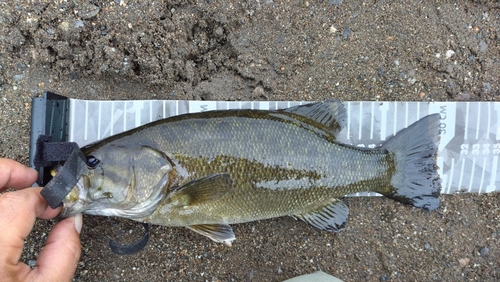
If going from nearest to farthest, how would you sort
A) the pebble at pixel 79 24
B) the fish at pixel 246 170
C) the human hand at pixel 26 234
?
the human hand at pixel 26 234 < the fish at pixel 246 170 < the pebble at pixel 79 24

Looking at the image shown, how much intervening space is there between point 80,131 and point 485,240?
13.5 feet

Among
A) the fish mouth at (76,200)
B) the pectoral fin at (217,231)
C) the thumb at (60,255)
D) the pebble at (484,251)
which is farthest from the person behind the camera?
the pebble at (484,251)

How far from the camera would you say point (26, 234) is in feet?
7.43

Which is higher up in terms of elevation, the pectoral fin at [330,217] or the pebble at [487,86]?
the pebble at [487,86]

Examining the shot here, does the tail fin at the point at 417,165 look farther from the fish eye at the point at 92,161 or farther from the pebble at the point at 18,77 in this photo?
the pebble at the point at 18,77

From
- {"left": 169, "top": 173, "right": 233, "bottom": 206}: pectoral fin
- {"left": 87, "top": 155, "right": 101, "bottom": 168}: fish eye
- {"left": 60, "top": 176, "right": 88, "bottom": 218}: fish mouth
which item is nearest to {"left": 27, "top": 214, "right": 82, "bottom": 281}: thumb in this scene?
{"left": 60, "top": 176, "right": 88, "bottom": 218}: fish mouth

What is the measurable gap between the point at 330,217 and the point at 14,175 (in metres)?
2.64

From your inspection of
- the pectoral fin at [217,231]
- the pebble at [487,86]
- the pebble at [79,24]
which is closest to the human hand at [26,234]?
the pectoral fin at [217,231]

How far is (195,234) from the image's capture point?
11.1 ft

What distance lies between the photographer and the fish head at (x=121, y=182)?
2561 mm

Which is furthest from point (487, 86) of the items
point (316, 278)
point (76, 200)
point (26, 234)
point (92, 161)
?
point (26, 234)

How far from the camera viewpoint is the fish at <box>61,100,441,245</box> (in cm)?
267

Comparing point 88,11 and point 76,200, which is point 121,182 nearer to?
point 76,200

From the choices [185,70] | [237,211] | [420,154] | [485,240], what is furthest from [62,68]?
[485,240]
